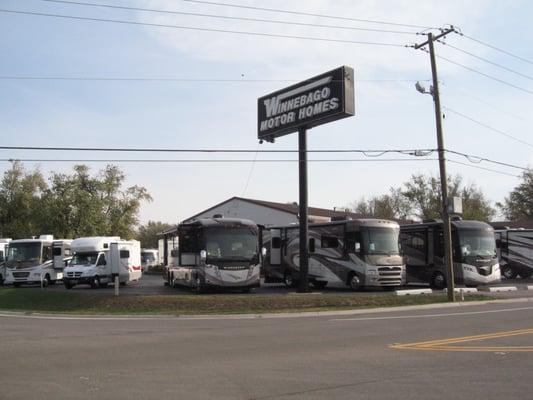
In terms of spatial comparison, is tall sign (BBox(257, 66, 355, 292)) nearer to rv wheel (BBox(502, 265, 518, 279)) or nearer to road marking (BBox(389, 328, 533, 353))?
road marking (BBox(389, 328, 533, 353))

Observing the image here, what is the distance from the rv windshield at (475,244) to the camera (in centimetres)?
3041

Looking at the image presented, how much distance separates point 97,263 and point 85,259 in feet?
2.81

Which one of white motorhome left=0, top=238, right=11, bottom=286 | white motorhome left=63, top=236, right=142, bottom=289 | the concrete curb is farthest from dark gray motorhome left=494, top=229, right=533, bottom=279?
white motorhome left=0, top=238, right=11, bottom=286

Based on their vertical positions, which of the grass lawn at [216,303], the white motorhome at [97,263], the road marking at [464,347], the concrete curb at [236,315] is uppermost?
the white motorhome at [97,263]

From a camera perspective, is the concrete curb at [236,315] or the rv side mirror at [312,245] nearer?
the concrete curb at [236,315]

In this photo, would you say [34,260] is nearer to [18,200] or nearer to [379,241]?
[379,241]

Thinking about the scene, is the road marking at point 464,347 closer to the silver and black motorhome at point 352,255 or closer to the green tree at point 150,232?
the silver and black motorhome at point 352,255

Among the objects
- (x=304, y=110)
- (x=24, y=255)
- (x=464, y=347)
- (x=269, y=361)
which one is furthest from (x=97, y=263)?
(x=464, y=347)

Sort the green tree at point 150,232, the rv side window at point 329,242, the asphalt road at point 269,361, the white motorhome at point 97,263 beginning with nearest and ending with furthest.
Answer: the asphalt road at point 269,361 < the rv side window at point 329,242 < the white motorhome at point 97,263 < the green tree at point 150,232

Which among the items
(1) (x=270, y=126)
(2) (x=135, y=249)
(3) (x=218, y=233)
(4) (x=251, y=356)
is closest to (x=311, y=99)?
(1) (x=270, y=126)

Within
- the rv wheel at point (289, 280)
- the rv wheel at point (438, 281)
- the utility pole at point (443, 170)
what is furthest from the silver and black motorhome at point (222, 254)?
the rv wheel at point (438, 281)

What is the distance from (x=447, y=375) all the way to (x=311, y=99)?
2044 centimetres

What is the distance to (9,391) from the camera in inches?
322

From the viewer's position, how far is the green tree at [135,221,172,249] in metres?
126
